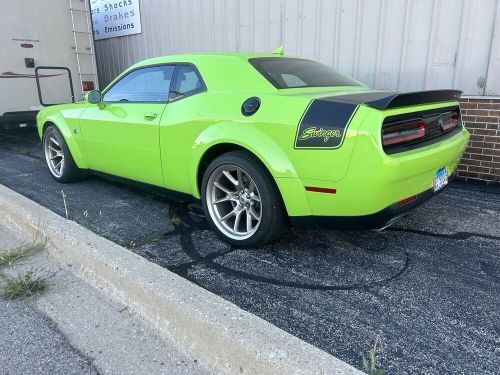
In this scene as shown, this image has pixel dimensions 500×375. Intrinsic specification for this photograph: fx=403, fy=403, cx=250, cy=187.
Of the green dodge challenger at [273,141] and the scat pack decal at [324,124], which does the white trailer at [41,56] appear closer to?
the green dodge challenger at [273,141]

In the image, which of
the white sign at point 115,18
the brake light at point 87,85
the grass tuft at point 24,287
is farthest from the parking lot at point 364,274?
the white sign at point 115,18

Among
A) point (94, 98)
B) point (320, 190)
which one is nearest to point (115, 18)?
point (94, 98)

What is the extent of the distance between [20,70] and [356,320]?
7.33m

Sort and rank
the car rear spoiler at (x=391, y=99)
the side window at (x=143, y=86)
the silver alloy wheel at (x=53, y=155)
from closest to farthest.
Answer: the car rear spoiler at (x=391, y=99) → the side window at (x=143, y=86) → the silver alloy wheel at (x=53, y=155)

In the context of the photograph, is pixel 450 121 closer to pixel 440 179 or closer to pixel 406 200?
pixel 440 179

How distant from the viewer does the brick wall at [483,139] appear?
4.50 meters

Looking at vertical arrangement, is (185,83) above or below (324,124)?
above

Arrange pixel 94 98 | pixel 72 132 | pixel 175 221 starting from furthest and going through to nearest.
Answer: pixel 72 132 → pixel 94 98 → pixel 175 221

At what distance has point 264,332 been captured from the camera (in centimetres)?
190

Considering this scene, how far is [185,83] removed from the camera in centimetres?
342

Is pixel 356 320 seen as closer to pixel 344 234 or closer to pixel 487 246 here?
pixel 344 234

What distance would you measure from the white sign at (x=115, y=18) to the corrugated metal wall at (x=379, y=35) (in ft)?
6.22

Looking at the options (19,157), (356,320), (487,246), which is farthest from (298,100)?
(19,157)

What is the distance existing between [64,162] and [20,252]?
1907 mm
